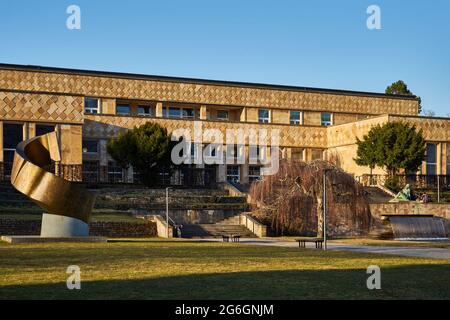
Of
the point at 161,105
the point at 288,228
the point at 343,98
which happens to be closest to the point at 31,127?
the point at 161,105

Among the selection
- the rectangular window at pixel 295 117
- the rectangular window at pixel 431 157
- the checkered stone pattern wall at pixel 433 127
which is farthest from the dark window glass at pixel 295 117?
the rectangular window at pixel 431 157

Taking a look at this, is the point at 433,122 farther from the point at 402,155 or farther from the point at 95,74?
the point at 95,74

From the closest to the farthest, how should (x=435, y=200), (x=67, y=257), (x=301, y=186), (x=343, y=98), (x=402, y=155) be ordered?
1. (x=67, y=257)
2. (x=301, y=186)
3. (x=435, y=200)
4. (x=402, y=155)
5. (x=343, y=98)

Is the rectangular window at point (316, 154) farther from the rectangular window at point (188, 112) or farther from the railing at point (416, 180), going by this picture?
the rectangular window at point (188, 112)

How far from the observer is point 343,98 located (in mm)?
73438

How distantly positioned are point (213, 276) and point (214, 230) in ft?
84.0

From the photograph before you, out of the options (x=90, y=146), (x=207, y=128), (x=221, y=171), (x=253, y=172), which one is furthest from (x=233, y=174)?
(x=90, y=146)

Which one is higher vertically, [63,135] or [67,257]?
[63,135]

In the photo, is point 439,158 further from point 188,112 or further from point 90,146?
point 90,146

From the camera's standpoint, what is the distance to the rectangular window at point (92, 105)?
2500 inches

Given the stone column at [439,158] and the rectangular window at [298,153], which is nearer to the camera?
the stone column at [439,158]

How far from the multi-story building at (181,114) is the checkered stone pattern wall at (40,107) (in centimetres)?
7

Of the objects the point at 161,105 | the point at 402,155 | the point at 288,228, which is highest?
the point at 161,105

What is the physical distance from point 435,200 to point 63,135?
28.4 m
